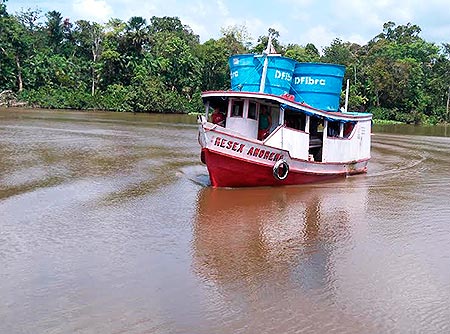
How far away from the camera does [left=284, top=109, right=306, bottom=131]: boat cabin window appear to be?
15305 millimetres

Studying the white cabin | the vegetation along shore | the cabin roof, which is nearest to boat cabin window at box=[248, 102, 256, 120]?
the white cabin

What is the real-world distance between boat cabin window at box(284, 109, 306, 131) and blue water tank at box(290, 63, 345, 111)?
0.48 meters

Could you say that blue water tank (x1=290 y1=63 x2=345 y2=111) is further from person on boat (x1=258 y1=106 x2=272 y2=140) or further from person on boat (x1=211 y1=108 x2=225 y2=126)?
person on boat (x1=211 y1=108 x2=225 y2=126)

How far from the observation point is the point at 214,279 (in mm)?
7824

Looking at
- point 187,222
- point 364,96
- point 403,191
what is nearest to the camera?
point 187,222

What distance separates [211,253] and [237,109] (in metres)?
6.53

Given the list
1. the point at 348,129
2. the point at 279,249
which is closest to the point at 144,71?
the point at 348,129

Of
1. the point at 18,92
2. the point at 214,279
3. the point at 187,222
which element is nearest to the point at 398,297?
the point at 214,279

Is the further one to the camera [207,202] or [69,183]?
[69,183]

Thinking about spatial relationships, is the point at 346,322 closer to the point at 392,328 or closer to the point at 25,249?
the point at 392,328

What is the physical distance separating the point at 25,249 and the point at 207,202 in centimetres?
503

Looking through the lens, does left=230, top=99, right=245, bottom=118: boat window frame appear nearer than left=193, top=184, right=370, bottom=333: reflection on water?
No

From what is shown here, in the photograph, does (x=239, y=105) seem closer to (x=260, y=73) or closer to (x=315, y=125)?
(x=260, y=73)

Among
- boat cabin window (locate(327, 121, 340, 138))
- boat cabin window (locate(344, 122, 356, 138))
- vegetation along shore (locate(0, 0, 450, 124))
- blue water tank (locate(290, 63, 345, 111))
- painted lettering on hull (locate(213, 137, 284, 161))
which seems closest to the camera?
painted lettering on hull (locate(213, 137, 284, 161))
